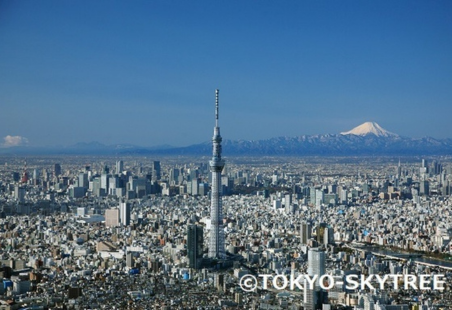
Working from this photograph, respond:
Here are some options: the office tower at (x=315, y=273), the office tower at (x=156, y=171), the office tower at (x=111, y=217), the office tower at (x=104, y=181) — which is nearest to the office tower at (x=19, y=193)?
the office tower at (x=111, y=217)

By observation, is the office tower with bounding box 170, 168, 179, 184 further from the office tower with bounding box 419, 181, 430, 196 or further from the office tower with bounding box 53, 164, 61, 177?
the office tower with bounding box 419, 181, 430, 196

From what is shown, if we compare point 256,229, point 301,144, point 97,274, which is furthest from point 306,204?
point 301,144

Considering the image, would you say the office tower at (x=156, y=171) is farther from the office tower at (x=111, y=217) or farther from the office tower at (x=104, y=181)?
the office tower at (x=111, y=217)

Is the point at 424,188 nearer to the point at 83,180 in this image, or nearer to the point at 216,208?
the point at 83,180

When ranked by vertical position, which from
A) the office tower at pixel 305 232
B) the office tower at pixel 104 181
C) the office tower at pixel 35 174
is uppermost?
the office tower at pixel 35 174

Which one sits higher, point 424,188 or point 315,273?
point 424,188

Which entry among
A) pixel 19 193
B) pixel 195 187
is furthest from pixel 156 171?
pixel 19 193
